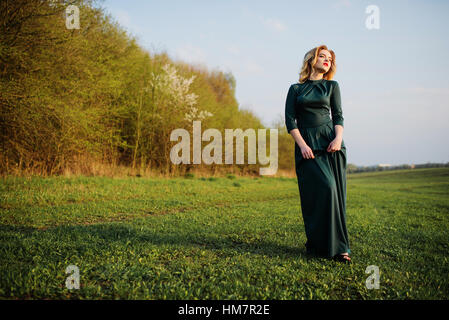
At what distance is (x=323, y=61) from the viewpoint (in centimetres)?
352

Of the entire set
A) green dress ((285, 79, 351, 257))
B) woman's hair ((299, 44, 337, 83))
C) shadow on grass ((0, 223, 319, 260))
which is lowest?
shadow on grass ((0, 223, 319, 260))

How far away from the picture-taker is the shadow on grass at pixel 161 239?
3.69 m

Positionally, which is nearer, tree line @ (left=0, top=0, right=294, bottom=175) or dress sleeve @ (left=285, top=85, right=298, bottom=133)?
dress sleeve @ (left=285, top=85, right=298, bottom=133)

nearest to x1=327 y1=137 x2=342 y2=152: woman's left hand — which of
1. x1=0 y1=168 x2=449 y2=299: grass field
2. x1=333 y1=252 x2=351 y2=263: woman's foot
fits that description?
x1=333 y1=252 x2=351 y2=263: woman's foot

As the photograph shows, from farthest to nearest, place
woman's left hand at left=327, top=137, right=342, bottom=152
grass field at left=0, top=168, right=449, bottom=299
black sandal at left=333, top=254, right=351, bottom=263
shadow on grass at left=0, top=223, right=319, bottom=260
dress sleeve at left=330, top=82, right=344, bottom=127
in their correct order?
shadow on grass at left=0, top=223, right=319, bottom=260
dress sleeve at left=330, top=82, right=344, bottom=127
woman's left hand at left=327, top=137, right=342, bottom=152
black sandal at left=333, top=254, right=351, bottom=263
grass field at left=0, top=168, right=449, bottom=299

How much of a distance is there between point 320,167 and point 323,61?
1540mm

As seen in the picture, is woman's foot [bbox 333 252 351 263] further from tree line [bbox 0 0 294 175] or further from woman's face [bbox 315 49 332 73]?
tree line [bbox 0 0 294 175]

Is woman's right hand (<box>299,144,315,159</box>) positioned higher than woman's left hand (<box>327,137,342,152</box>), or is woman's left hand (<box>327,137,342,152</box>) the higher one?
woman's left hand (<box>327,137,342,152</box>)

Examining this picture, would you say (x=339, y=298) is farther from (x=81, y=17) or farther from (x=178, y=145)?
(x=178, y=145)

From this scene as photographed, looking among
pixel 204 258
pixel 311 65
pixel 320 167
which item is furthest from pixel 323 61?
pixel 204 258

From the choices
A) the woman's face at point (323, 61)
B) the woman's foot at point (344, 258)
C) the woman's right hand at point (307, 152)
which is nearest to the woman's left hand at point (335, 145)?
the woman's right hand at point (307, 152)

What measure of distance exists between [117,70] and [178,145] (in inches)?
241

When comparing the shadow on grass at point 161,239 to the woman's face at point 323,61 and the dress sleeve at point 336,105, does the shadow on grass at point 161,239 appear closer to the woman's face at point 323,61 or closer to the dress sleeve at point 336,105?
the dress sleeve at point 336,105

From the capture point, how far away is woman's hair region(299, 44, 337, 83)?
3.56 m
